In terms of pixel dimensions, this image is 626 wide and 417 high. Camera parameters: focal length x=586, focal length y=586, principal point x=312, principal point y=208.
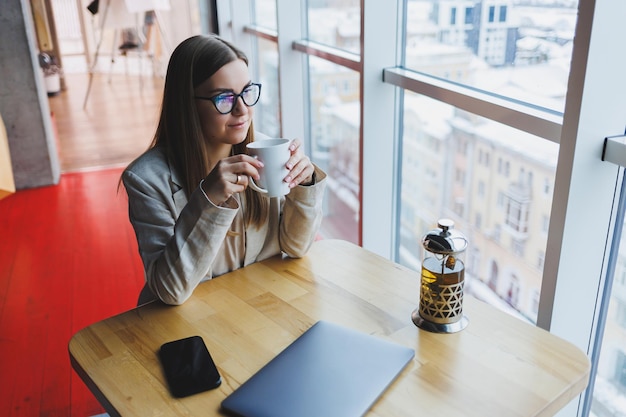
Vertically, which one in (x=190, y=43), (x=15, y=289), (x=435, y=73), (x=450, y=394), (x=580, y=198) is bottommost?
(x=15, y=289)

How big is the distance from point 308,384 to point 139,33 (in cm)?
411

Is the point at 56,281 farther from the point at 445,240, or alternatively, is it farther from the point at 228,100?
the point at 445,240

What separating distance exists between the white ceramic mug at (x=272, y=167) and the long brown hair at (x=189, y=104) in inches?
8.9

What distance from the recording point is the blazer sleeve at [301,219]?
1.28 metres

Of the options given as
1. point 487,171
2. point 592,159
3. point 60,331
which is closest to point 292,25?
point 487,171

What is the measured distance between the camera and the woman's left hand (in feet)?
3.62

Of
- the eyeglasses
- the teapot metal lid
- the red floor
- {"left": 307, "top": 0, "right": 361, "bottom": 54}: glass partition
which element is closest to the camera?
the teapot metal lid

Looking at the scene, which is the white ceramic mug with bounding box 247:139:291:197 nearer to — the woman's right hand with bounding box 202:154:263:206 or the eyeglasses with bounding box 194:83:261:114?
the woman's right hand with bounding box 202:154:263:206

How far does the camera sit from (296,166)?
45.1 inches

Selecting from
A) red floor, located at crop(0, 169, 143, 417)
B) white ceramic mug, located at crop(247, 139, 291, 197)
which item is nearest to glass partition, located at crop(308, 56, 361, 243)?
red floor, located at crop(0, 169, 143, 417)

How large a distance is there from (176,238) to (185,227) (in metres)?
0.03

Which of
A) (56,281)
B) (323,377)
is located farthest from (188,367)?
(56,281)

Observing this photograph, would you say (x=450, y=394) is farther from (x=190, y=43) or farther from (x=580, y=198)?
(x=190, y=43)

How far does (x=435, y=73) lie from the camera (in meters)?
1.85
